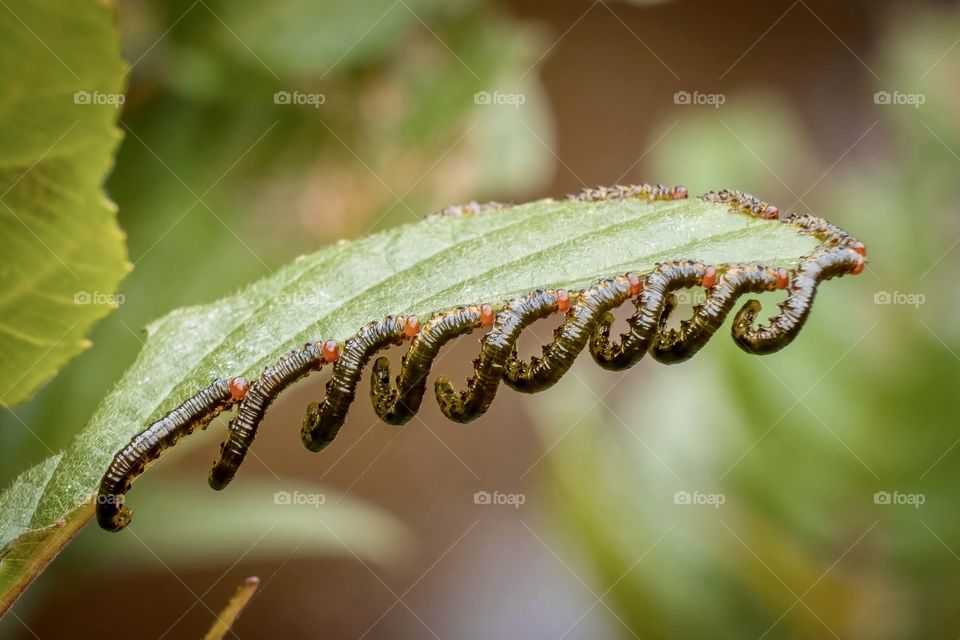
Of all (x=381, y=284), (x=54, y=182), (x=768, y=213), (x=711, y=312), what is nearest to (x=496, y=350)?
(x=381, y=284)

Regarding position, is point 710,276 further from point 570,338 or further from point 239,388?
point 239,388

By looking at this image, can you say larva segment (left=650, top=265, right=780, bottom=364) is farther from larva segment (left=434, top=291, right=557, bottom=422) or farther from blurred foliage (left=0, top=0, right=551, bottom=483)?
blurred foliage (left=0, top=0, right=551, bottom=483)

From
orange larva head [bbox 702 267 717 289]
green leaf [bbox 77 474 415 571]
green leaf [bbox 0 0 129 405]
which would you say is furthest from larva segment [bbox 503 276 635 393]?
green leaf [bbox 77 474 415 571]

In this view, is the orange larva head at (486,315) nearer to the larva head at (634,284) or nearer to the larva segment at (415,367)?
the larva segment at (415,367)

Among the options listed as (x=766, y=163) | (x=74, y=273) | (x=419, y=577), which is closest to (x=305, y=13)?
(x=74, y=273)

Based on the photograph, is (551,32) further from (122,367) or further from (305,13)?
(122,367)

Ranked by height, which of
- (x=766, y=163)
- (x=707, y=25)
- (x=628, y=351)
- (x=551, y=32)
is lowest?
(x=628, y=351)

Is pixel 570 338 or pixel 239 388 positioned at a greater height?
pixel 570 338

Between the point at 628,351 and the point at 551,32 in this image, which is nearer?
the point at 628,351
